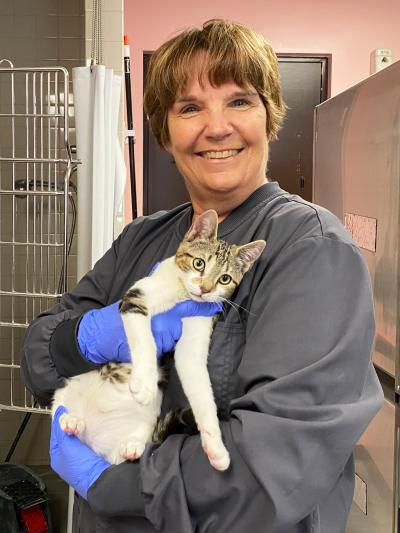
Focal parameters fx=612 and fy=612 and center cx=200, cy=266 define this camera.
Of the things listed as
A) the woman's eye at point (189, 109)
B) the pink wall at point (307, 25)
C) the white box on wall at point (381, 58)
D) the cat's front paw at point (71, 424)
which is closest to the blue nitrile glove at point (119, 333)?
the cat's front paw at point (71, 424)

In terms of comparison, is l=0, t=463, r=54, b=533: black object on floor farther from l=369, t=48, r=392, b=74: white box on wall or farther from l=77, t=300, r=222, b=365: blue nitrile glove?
l=369, t=48, r=392, b=74: white box on wall

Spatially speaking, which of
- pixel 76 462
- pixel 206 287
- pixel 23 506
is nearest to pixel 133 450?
pixel 76 462

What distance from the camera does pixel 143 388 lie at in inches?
39.1

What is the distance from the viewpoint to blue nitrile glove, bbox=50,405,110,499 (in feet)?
3.31

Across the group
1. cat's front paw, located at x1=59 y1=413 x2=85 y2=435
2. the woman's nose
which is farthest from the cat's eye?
cat's front paw, located at x1=59 y1=413 x2=85 y2=435

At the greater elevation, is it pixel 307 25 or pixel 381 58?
pixel 307 25

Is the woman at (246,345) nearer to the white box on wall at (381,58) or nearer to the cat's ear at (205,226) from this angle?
the cat's ear at (205,226)

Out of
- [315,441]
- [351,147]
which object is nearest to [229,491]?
[315,441]

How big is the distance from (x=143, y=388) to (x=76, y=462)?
0.18 m

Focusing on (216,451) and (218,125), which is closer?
(216,451)

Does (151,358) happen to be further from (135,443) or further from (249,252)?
(249,252)

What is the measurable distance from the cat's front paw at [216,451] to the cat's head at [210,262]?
0.81ft

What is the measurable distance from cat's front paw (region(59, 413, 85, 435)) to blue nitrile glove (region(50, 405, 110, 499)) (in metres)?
0.01

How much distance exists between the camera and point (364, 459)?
7.29 feet
